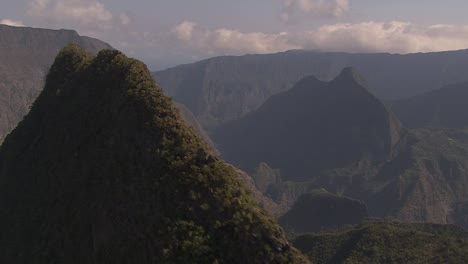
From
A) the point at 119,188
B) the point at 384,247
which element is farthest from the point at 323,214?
the point at 119,188

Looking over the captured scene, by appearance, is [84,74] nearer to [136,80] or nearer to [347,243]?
[136,80]

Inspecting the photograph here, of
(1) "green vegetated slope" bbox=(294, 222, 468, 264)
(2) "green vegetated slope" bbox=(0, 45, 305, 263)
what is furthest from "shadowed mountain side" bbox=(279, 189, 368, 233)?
(2) "green vegetated slope" bbox=(0, 45, 305, 263)

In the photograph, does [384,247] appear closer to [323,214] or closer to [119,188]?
[119,188]

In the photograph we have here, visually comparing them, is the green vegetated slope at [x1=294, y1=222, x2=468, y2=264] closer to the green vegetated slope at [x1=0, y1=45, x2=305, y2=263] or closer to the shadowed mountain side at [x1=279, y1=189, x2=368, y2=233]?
the green vegetated slope at [x1=0, y1=45, x2=305, y2=263]

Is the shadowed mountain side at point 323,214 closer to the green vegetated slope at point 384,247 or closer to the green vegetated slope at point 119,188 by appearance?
the green vegetated slope at point 384,247

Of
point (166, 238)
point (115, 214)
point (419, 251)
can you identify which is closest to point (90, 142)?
point (115, 214)

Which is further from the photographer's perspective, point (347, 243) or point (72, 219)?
point (347, 243)
